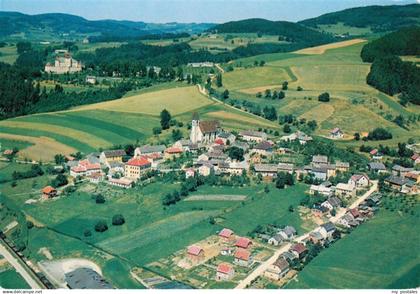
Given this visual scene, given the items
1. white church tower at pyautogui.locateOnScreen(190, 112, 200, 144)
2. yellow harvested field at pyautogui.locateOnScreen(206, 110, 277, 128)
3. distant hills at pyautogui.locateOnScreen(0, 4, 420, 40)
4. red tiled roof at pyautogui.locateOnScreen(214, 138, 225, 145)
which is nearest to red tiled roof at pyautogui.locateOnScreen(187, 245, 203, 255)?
red tiled roof at pyautogui.locateOnScreen(214, 138, 225, 145)

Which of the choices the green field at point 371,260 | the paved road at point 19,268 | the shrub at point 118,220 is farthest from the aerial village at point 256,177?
the shrub at point 118,220

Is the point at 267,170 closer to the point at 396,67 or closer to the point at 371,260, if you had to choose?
the point at 371,260

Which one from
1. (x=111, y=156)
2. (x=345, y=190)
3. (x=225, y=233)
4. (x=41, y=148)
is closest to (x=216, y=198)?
(x=225, y=233)

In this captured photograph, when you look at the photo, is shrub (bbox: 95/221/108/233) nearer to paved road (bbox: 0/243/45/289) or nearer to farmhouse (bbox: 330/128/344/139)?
paved road (bbox: 0/243/45/289)

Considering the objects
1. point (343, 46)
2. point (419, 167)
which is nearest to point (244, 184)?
point (419, 167)

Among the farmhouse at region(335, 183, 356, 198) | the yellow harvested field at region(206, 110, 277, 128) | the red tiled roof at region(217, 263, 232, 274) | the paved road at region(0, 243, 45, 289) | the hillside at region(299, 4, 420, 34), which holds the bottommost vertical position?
the paved road at region(0, 243, 45, 289)

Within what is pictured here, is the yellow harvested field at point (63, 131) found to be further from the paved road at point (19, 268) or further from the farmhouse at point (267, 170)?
the paved road at point (19, 268)
